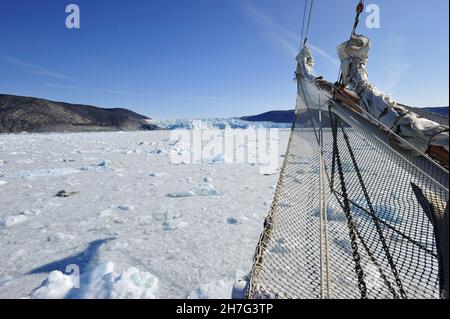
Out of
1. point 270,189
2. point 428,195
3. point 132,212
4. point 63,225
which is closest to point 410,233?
point 428,195

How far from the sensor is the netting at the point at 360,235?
5.41 feet

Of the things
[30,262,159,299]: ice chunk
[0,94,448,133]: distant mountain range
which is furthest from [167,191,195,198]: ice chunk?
[0,94,448,133]: distant mountain range

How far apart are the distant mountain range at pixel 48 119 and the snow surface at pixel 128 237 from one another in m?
48.1

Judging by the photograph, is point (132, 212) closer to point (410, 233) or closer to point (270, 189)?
point (270, 189)

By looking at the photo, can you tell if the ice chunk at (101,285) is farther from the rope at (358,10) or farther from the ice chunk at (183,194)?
the rope at (358,10)

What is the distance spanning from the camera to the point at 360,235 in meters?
2.56

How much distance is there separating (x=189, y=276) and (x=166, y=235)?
88cm

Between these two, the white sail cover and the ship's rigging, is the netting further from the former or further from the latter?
the white sail cover

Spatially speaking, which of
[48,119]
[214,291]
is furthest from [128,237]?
[48,119]

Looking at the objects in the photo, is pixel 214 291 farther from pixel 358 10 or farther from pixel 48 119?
pixel 48 119

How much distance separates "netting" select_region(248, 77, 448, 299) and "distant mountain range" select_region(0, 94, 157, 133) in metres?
51.0

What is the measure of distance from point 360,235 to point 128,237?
2393 millimetres

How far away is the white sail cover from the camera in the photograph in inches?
64.7

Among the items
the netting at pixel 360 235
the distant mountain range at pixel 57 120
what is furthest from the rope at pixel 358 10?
the distant mountain range at pixel 57 120
